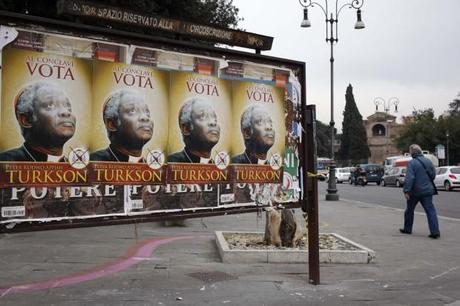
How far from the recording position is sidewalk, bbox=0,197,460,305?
6273 mm

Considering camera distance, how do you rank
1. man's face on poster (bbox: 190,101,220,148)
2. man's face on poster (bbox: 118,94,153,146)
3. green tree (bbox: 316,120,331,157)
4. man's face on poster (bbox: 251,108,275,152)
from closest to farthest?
1. man's face on poster (bbox: 118,94,153,146)
2. man's face on poster (bbox: 190,101,220,148)
3. man's face on poster (bbox: 251,108,275,152)
4. green tree (bbox: 316,120,331,157)

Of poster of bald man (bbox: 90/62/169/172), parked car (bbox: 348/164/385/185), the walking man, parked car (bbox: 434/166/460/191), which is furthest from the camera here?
parked car (bbox: 348/164/385/185)

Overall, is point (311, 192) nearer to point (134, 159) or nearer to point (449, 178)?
point (134, 159)

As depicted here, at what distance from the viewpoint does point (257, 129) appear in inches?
275

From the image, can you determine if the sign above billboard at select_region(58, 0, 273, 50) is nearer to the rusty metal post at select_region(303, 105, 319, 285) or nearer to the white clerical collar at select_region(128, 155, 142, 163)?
the rusty metal post at select_region(303, 105, 319, 285)

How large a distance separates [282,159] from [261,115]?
63 centimetres

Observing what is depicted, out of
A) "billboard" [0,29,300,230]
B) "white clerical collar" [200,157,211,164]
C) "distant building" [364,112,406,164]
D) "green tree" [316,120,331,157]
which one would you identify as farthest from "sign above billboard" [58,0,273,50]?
"green tree" [316,120,331,157]

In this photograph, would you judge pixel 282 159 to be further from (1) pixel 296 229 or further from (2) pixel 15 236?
(2) pixel 15 236

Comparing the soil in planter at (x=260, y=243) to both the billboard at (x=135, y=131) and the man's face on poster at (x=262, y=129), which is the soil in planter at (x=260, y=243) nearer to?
the billboard at (x=135, y=131)

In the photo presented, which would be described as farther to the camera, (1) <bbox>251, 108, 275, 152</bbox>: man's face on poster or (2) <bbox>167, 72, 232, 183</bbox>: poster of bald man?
(1) <bbox>251, 108, 275, 152</bbox>: man's face on poster

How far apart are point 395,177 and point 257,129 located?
37847 mm

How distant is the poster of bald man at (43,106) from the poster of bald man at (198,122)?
1.00 m

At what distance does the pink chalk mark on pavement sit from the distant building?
95.1 metres

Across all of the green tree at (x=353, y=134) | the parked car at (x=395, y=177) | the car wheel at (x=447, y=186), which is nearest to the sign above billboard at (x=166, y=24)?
the car wheel at (x=447, y=186)
